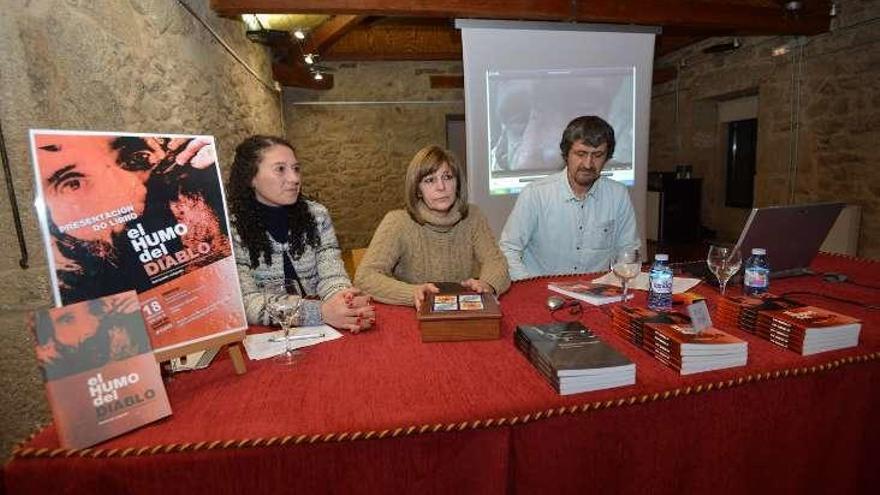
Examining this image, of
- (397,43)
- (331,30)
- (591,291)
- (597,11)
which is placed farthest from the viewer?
(397,43)

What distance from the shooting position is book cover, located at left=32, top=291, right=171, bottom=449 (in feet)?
2.62

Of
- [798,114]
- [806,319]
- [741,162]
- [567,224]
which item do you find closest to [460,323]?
[806,319]

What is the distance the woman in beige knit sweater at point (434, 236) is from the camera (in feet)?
5.86

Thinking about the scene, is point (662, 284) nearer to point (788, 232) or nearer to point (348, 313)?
point (788, 232)

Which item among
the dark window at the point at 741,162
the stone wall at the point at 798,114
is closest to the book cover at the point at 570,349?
the stone wall at the point at 798,114

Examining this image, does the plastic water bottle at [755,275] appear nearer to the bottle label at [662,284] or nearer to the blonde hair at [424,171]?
the bottle label at [662,284]

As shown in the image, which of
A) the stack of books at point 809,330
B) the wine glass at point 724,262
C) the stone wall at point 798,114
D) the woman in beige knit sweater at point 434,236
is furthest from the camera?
the stone wall at point 798,114

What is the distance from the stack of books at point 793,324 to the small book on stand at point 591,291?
1.09ft

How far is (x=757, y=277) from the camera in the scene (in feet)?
5.10

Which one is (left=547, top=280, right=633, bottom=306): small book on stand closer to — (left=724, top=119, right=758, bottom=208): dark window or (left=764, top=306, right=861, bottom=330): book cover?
(left=764, top=306, right=861, bottom=330): book cover

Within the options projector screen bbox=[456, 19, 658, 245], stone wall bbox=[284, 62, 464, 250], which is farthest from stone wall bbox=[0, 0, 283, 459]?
stone wall bbox=[284, 62, 464, 250]

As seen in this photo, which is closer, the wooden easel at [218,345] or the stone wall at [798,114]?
the wooden easel at [218,345]

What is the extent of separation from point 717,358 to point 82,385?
4.33 ft

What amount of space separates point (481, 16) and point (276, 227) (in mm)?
2691
